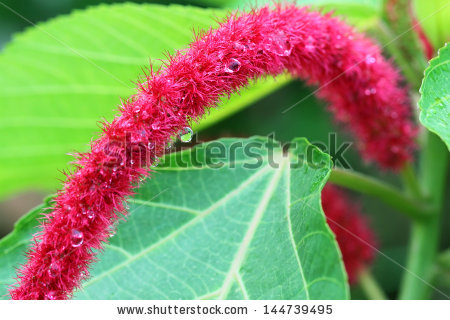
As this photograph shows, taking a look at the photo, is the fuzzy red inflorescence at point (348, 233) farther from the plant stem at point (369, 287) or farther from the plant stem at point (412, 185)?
the plant stem at point (412, 185)

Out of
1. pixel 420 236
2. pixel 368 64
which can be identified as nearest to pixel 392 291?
pixel 420 236

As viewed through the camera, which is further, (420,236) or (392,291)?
(392,291)

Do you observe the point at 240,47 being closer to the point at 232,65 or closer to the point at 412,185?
the point at 232,65

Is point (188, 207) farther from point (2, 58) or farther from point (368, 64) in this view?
point (2, 58)

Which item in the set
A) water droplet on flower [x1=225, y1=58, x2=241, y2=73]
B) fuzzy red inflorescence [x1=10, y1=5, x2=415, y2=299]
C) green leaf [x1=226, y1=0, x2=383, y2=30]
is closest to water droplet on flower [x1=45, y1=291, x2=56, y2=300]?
fuzzy red inflorescence [x1=10, y1=5, x2=415, y2=299]

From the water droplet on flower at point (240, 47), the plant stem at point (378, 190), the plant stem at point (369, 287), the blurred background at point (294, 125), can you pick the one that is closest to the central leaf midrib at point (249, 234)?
the plant stem at point (378, 190)

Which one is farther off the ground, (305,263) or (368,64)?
(368,64)
